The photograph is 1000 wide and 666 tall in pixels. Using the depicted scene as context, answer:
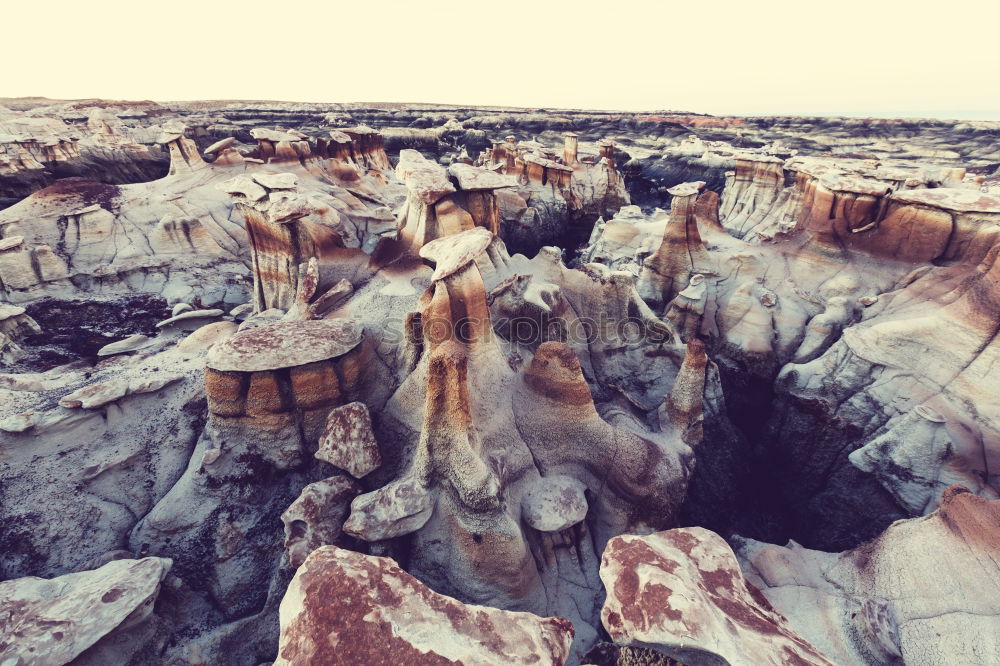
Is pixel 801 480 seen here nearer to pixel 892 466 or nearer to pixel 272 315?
pixel 892 466

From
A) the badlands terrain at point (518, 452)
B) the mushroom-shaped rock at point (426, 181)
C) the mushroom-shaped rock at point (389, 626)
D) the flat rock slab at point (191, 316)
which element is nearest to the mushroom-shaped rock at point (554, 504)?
the badlands terrain at point (518, 452)

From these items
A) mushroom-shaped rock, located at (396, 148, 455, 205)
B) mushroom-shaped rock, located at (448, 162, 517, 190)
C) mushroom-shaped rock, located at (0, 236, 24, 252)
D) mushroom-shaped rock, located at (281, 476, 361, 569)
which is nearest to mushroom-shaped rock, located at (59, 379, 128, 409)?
mushroom-shaped rock, located at (281, 476, 361, 569)

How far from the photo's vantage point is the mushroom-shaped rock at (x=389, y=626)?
2641 millimetres

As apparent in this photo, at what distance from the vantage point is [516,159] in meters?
20.1

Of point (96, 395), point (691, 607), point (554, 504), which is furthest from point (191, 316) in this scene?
point (691, 607)

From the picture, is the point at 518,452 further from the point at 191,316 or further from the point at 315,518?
the point at 191,316

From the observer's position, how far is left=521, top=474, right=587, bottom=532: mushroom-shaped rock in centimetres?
472

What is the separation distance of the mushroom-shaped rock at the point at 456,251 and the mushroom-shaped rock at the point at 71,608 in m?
3.94

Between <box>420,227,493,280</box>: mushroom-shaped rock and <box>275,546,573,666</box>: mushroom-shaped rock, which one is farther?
<box>420,227,493,280</box>: mushroom-shaped rock

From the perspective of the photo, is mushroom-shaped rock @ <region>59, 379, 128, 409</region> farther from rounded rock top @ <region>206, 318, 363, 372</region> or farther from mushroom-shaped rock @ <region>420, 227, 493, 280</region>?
mushroom-shaped rock @ <region>420, 227, 493, 280</region>

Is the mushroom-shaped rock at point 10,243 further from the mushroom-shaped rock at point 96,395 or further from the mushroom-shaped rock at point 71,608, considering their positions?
the mushroom-shaped rock at point 71,608

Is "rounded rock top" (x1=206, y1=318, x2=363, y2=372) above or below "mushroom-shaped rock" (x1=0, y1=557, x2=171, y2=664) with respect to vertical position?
above

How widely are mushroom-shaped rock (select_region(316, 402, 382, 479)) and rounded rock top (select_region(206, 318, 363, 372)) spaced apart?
74 centimetres

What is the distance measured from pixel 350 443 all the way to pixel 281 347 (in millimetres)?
1373
